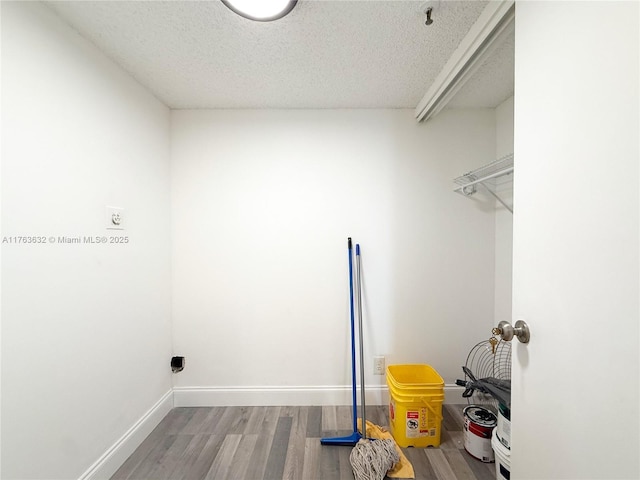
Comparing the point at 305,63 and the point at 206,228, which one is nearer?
the point at 305,63

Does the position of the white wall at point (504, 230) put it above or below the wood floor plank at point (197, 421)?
above

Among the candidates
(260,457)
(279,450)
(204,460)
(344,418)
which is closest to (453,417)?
(344,418)

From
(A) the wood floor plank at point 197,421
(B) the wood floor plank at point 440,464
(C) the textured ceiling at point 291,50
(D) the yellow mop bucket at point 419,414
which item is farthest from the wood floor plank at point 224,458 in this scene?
(C) the textured ceiling at point 291,50

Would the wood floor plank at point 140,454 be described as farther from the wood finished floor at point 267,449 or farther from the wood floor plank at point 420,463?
the wood floor plank at point 420,463

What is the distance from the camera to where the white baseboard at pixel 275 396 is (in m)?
1.74

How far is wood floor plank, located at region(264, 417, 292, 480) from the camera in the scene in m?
1.24

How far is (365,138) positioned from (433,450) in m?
1.92

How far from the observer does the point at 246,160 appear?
1.72m

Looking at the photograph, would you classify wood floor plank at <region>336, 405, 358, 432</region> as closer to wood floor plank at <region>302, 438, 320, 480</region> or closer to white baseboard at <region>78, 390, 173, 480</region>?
wood floor plank at <region>302, 438, 320, 480</region>

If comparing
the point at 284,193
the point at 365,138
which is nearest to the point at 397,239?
the point at 365,138

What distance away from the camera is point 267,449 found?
138cm

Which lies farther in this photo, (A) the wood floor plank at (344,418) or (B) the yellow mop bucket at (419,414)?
(A) the wood floor plank at (344,418)

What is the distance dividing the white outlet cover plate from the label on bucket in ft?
6.07

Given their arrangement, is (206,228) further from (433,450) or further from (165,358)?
(433,450)
